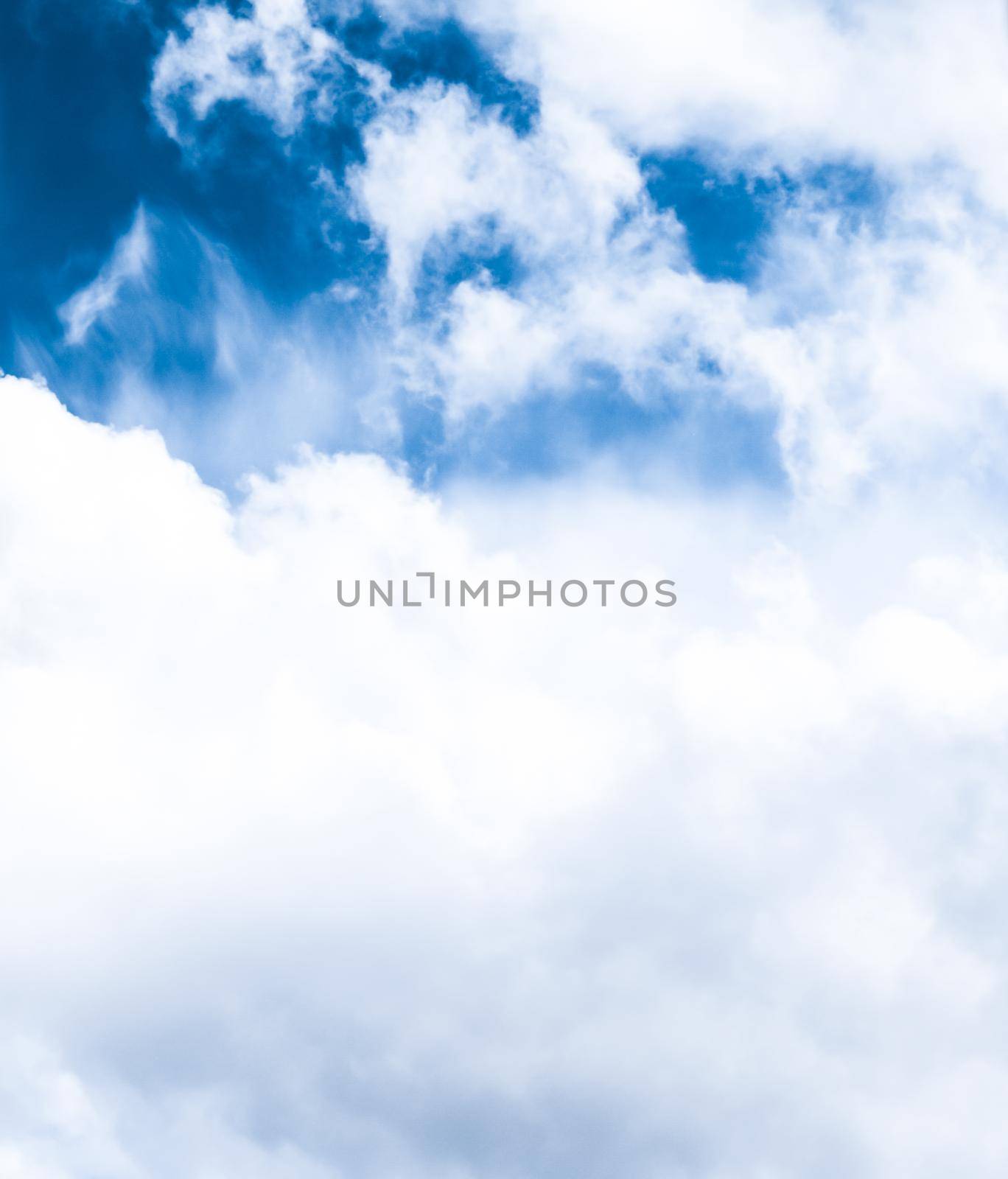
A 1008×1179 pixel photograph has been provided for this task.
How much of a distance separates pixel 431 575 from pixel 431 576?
0.17 meters

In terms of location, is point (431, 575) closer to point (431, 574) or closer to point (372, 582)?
point (431, 574)

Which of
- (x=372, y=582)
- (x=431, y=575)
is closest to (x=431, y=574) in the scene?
(x=431, y=575)

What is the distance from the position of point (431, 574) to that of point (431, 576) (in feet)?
0.84

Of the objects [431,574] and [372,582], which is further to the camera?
[372,582]

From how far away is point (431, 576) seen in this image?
12000 centimetres

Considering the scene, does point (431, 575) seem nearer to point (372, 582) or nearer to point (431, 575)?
point (431, 575)

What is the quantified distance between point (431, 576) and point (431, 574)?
29 cm

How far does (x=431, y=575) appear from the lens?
120 metres

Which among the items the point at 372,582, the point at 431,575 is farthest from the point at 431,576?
the point at 372,582

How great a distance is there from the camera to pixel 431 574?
12000 cm

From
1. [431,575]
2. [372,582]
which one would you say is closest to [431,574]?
[431,575]

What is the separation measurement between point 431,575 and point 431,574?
13 centimetres

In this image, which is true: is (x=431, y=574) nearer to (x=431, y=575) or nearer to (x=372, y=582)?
(x=431, y=575)

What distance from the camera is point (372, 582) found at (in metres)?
128
